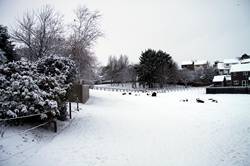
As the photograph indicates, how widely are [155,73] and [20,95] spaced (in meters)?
53.0

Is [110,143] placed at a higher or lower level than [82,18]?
lower

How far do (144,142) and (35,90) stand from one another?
16.3 ft

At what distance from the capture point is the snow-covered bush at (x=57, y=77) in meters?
8.67

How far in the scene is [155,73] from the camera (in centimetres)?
5869

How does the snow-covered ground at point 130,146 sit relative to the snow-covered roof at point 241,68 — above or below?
below

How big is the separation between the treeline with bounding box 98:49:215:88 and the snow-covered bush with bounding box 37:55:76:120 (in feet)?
159

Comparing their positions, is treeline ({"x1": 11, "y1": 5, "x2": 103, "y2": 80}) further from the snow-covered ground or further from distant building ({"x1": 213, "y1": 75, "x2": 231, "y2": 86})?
distant building ({"x1": 213, "y1": 75, "x2": 231, "y2": 86})

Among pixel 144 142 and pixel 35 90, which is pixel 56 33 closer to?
pixel 35 90

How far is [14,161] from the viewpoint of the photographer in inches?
213

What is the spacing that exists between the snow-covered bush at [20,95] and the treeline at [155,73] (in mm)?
50740

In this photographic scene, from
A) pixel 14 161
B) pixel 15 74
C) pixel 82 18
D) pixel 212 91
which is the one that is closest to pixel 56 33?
pixel 82 18

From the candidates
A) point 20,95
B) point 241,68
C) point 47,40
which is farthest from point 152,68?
point 20,95

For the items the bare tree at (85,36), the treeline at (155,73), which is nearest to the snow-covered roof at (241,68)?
the treeline at (155,73)

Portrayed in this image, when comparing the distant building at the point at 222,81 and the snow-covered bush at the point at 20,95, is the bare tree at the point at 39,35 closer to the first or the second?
the snow-covered bush at the point at 20,95
